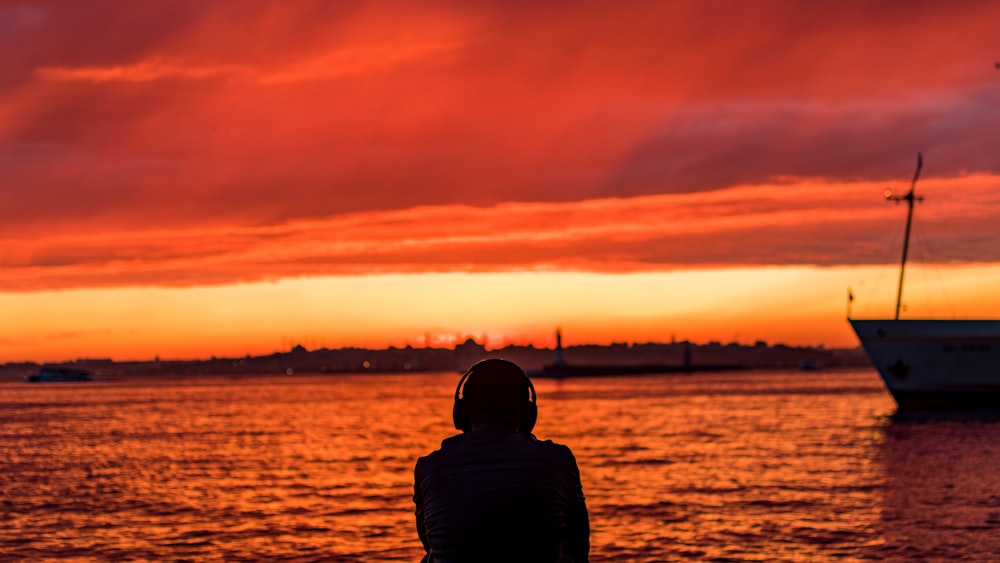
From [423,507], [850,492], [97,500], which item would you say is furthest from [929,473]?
[423,507]

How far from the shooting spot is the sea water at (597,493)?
77.0 ft

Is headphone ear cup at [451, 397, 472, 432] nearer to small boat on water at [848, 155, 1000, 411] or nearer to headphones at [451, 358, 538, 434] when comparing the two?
headphones at [451, 358, 538, 434]

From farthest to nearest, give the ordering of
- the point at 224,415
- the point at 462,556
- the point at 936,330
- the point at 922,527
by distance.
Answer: the point at 224,415 → the point at 936,330 → the point at 922,527 → the point at 462,556

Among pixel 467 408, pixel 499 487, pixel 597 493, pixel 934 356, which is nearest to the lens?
pixel 499 487

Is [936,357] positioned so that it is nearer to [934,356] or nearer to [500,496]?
[934,356]

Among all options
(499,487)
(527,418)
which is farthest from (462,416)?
(499,487)

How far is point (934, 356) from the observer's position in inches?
2911

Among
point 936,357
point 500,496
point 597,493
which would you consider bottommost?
point 597,493

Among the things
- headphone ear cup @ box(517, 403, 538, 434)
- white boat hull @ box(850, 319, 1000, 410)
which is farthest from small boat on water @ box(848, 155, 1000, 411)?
headphone ear cup @ box(517, 403, 538, 434)

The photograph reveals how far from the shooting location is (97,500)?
114 ft

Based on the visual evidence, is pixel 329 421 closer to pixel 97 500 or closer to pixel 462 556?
pixel 97 500

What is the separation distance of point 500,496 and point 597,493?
28260 mm

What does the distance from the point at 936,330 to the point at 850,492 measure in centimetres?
4469

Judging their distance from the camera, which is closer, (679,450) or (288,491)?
(288,491)
